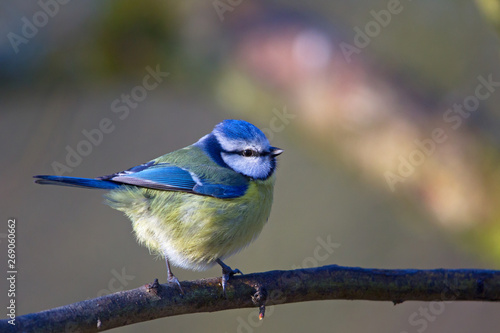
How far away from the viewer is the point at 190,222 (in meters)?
2.22

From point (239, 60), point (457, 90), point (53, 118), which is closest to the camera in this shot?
point (239, 60)

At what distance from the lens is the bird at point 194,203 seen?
2.23 metres

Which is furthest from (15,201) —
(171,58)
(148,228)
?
(148,228)

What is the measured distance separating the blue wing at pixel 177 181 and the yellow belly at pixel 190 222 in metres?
0.03

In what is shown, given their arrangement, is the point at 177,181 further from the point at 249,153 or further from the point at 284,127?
the point at 284,127

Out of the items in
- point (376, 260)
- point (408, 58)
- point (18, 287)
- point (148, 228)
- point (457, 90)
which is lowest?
point (18, 287)

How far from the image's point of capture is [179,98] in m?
3.68

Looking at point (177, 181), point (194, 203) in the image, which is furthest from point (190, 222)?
point (177, 181)

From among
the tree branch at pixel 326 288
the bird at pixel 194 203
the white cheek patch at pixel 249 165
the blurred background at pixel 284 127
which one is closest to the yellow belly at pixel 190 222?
the bird at pixel 194 203

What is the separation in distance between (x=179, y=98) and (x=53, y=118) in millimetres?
1004

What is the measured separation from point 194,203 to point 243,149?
40cm

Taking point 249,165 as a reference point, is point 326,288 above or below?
below

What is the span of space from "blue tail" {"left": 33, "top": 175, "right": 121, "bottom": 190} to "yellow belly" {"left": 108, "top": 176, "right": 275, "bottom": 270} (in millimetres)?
68

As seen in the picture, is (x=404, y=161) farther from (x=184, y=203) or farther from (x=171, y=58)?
(x=171, y=58)
